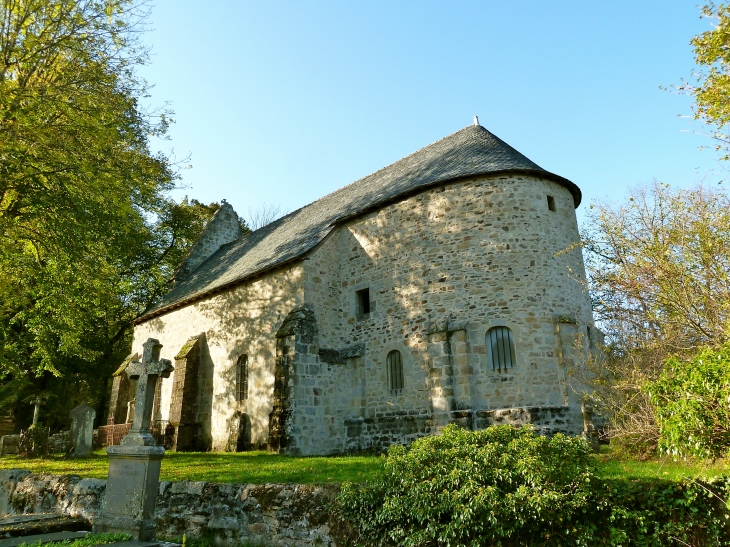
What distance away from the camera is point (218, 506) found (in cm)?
891

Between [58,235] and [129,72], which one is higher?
[129,72]

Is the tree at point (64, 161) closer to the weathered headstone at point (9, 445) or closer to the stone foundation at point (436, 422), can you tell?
the weathered headstone at point (9, 445)

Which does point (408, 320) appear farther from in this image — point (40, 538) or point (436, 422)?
point (40, 538)

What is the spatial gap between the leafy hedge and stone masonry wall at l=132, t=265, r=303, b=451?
32.5 feet

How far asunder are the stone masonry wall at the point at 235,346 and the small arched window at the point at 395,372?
351cm

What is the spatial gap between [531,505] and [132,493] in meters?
5.95

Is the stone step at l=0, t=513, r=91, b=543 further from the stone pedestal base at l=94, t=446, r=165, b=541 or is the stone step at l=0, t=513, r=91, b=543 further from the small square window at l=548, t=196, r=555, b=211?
the small square window at l=548, t=196, r=555, b=211

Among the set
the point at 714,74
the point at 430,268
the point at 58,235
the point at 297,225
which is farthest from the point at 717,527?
the point at 297,225

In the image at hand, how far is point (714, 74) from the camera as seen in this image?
957 centimetres

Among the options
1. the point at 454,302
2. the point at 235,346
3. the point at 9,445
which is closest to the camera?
the point at 454,302

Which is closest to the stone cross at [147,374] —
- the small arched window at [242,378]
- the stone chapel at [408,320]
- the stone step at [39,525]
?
the stone step at [39,525]

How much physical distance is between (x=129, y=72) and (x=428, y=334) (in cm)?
1131

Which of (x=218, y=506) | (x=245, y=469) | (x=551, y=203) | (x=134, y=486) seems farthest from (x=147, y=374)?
(x=551, y=203)

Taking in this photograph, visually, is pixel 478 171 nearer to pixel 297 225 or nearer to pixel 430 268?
pixel 430 268
